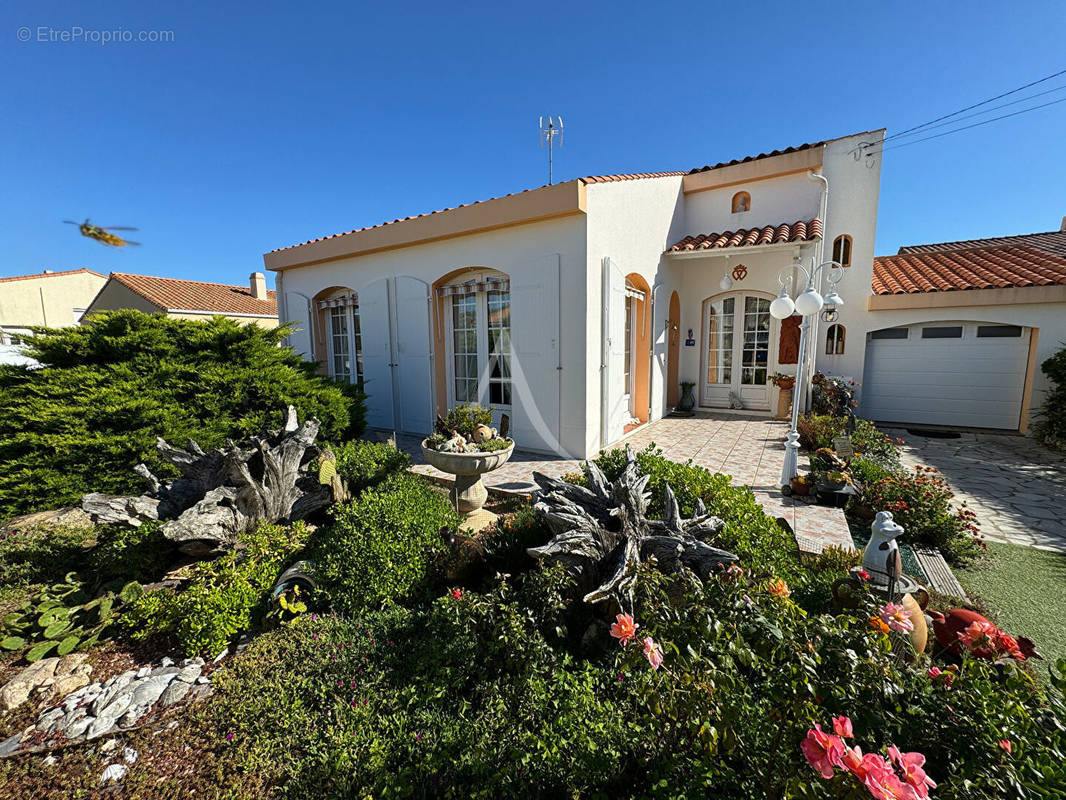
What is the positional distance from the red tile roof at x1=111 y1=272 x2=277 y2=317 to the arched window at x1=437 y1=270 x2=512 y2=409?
15.8 m

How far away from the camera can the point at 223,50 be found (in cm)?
520

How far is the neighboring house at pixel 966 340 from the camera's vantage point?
8.16 metres

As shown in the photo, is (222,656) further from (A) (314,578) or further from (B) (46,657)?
(B) (46,657)

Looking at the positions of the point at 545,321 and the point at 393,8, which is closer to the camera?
the point at 393,8

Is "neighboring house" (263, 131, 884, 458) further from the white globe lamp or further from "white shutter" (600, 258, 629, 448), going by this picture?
the white globe lamp

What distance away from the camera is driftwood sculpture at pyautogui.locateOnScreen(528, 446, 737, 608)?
8.64 ft

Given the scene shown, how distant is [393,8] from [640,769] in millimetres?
8115

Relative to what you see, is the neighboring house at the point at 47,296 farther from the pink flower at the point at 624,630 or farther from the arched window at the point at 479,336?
the pink flower at the point at 624,630

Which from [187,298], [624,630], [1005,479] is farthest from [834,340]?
[187,298]

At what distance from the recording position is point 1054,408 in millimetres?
7523

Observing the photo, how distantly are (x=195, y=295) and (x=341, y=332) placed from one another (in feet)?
52.6

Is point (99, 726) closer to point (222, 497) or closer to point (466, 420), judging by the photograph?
point (222, 497)

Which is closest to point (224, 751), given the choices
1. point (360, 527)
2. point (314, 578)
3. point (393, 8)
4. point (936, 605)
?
point (314, 578)

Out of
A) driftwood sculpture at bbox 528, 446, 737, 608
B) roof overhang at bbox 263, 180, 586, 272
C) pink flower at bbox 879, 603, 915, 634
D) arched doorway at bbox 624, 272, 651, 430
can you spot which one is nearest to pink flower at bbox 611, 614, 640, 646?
driftwood sculpture at bbox 528, 446, 737, 608
